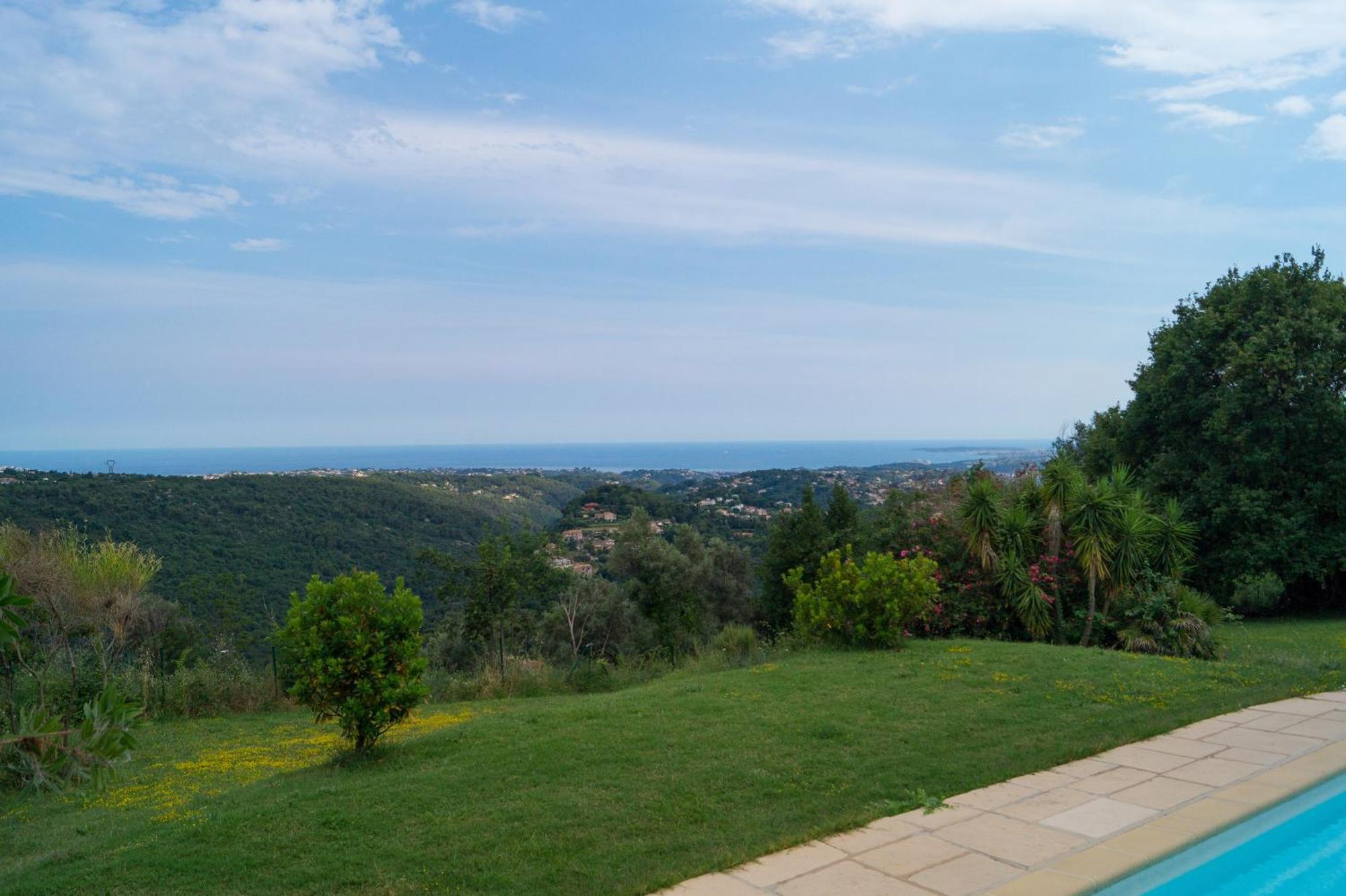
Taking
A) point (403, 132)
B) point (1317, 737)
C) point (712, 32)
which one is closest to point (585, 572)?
point (403, 132)

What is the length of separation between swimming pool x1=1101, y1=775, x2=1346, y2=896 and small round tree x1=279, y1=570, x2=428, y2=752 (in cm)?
508

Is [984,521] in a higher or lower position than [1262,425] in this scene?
lower

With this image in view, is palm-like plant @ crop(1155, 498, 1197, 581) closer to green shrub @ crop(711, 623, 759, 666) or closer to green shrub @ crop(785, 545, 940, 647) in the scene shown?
green shrub @ crop(785, 545, 940, 647)

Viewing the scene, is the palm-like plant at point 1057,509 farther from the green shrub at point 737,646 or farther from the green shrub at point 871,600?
the green shrub at point 737,646

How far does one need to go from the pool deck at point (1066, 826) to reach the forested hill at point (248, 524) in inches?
500

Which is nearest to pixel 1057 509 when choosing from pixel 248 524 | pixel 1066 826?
pixel 1066 826

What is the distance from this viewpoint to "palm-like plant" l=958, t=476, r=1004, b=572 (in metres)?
12.6

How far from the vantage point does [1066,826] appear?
194 inches

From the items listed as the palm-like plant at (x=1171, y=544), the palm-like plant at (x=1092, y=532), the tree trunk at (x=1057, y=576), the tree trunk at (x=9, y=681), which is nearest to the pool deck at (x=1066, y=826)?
the palm-like plant at (x=1092, y=532)

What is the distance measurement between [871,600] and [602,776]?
5.87 meters

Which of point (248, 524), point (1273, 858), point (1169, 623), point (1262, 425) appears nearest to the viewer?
point (1273, 858)

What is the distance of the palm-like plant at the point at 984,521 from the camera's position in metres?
12.6

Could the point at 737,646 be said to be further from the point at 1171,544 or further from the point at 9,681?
the point at 9,681

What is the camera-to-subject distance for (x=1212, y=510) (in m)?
16.2
